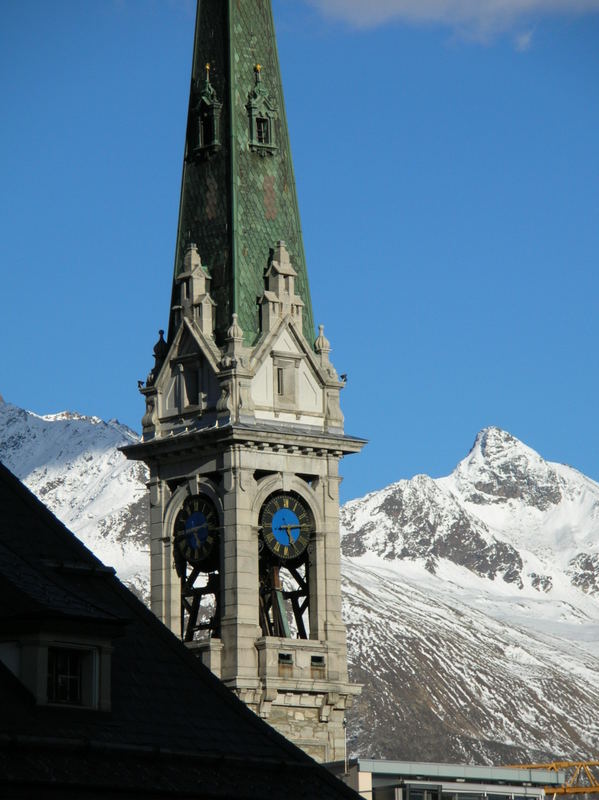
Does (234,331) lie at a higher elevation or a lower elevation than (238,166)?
lower

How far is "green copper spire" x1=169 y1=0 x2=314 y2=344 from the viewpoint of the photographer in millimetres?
79125

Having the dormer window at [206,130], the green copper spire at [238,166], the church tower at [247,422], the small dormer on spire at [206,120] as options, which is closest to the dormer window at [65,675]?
the church tower at [247,422]

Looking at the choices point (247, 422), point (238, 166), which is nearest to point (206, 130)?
point (238, 166)

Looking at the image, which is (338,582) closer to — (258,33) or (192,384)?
(192,384)

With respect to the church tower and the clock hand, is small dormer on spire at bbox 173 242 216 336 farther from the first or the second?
the clock hand

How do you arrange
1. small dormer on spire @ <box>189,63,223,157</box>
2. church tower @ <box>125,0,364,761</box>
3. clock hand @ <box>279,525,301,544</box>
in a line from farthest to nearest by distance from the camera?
small dormer on spire @ <box>189,63,223,157</box> < clock hand @ <box>279,525,301,544</box> < church tower @ <box>125,0,364,761</box>

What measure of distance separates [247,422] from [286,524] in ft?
11.8

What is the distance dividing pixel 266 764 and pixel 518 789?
62.0 meters

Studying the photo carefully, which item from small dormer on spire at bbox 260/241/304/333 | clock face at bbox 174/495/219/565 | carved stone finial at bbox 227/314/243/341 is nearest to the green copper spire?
small dormer on spire at bbox 260/241/304/333

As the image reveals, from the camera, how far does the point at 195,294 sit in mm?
78812

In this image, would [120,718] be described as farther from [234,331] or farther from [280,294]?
[280,294]

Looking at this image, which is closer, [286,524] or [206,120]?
[286,524]

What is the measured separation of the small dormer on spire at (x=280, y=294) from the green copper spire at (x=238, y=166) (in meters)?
0.32

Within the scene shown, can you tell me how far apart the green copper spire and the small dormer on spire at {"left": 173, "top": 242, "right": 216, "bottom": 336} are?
33cm
